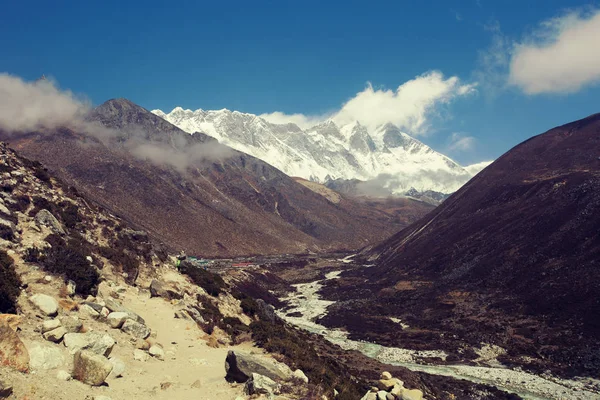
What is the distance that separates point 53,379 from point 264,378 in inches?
299

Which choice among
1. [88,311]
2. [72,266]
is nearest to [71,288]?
[88,311]

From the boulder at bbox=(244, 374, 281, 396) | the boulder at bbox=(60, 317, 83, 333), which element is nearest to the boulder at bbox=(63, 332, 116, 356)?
the boulder at bbox=(60, 317, 83, 333)

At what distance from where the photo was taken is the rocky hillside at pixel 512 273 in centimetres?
4897

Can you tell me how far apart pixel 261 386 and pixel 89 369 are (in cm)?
631

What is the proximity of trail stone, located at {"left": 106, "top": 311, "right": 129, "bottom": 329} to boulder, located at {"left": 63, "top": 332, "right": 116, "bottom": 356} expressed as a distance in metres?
2.56

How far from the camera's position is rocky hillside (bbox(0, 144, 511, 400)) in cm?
1360

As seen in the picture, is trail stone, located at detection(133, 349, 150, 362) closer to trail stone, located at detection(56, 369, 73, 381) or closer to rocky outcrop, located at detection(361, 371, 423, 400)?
trail stone, located at detection(56, 369, 73, 381)

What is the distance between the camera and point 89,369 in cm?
1355

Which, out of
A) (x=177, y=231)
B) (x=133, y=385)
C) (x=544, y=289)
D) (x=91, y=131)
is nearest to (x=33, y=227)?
(x=133, y=385)

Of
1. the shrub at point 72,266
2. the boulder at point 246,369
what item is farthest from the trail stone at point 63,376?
the shrub at point 72,266

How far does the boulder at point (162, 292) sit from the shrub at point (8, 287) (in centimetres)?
975

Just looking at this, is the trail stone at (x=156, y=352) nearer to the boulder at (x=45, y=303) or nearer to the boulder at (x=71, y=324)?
the boulder at (x=71, y=324)

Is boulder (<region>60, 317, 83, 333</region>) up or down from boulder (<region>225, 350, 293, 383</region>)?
up

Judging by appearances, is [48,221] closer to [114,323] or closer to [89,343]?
[114,323]
